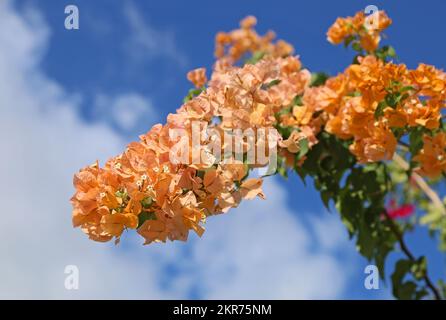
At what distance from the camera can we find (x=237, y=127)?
144cm

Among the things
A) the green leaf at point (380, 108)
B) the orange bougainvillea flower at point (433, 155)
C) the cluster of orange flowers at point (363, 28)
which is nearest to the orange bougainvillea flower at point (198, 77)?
the cluster of orange flowers at point (363, 28)

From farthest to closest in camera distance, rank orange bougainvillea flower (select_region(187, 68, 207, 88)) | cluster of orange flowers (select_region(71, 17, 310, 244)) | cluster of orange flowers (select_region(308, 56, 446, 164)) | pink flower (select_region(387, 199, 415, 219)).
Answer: pink flower (select_region(387, 199, 415, 219)), orange bougainvillea flower (select_region(187, 68, 207, 88)), cluster of orange flowers (select_region(308, 56, 446, 164)), cluster of orange flowers (select_region(71, 17, 310, 244))

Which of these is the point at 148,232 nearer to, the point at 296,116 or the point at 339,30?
the point at 296,116

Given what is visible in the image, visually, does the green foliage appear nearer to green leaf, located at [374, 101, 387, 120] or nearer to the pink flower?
green leaf, located at [374, 101, 387, 120]

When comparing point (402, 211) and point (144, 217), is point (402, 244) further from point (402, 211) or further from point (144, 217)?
point (402, 211)

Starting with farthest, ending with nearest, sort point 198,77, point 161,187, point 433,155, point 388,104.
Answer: point 198,77 < point 433,155 < point 388,104 < point 161,187

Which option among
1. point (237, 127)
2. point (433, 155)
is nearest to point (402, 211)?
point (433, 155)

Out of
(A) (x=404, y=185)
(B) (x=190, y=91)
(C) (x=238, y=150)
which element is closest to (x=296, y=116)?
(B) (x=190, y=91)

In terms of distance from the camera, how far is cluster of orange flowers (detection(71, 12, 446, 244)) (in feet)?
3.84

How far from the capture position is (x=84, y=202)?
3.87 ft

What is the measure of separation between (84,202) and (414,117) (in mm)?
1049

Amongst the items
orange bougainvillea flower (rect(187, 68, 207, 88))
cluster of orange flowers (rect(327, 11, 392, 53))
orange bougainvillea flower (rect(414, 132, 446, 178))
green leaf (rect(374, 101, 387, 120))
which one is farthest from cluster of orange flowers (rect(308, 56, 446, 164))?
orange bougainvillea flower (rect(187, 68, 207, 88))


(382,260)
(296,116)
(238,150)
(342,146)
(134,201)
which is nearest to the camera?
(134,201)

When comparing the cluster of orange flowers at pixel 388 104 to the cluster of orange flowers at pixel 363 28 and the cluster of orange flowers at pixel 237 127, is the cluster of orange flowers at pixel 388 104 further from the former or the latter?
the cluster of orange flowers at pixel 363 28
